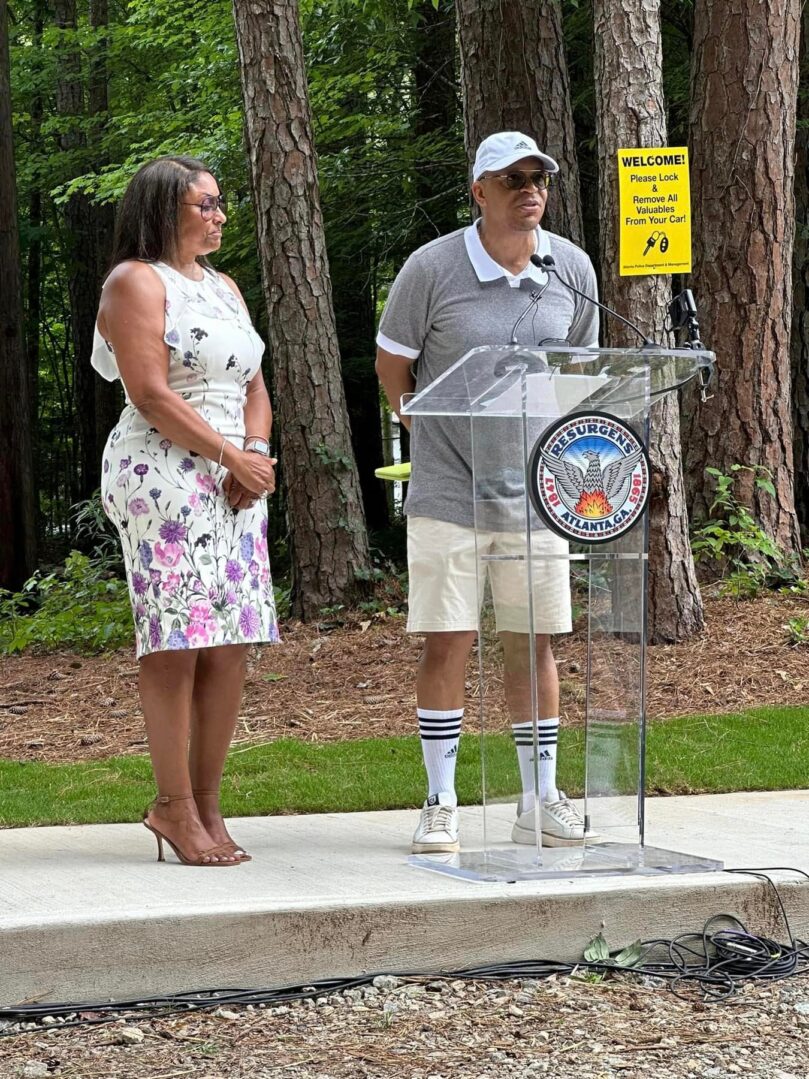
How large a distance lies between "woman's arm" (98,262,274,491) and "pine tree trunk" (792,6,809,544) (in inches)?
293

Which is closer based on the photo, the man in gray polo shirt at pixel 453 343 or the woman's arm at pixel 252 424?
the woman's arm at pixel 252 424

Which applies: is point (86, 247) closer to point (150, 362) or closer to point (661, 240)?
point (661, 240)

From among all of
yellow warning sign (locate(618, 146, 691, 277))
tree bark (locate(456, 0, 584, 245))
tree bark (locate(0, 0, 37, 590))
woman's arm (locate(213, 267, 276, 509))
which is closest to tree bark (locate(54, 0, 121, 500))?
tree bark (locate(0, 0, 37, 590))

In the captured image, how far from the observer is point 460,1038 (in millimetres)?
3184

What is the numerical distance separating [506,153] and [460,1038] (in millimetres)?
2550

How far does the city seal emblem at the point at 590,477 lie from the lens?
157 inches

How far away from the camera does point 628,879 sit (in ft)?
12.7

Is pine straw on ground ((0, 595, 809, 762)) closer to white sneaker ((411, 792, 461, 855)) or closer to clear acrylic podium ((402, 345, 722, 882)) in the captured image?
white sneaker ((411, 792, 461, 855))

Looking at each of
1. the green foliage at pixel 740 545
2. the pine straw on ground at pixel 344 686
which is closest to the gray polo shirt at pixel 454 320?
the pine straw on ground at pixel 344 686

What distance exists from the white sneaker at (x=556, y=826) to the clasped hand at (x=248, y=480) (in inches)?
47.7

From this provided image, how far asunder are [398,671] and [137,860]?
13.7 ft

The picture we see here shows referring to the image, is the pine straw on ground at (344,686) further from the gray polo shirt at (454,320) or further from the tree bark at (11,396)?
the tree bark at (11,396)

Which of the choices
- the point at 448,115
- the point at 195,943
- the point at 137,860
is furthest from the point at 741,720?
the point at 448,115

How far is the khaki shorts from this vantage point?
409cm
